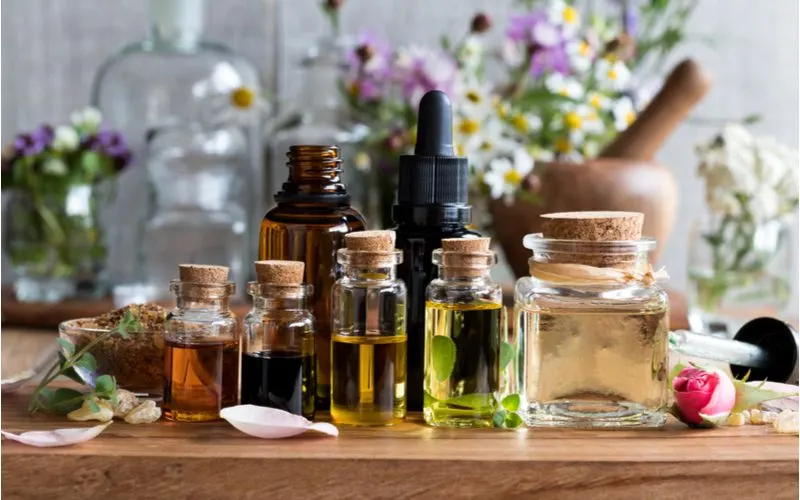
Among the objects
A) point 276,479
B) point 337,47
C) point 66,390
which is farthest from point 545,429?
point 337,47

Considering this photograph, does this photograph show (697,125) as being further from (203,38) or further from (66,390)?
(66,390)

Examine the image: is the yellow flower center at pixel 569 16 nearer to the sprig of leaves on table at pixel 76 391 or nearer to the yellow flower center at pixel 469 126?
the yellow flower center at pixel 469 126

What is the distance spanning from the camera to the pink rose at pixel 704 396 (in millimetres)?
717

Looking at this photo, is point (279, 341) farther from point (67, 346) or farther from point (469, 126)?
point (469, 126)

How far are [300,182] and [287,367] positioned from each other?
13cm

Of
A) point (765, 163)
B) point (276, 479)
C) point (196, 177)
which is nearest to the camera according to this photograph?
point (276, 479)

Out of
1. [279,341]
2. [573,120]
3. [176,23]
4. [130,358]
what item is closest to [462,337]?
[279,341]

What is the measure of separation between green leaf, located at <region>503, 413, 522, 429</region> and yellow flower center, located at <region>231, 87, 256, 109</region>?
103 centimetres

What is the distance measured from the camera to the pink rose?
2.35 feet

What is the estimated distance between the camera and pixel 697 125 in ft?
5.88

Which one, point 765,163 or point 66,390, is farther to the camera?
point 765,163

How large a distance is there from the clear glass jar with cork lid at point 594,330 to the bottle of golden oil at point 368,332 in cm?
8

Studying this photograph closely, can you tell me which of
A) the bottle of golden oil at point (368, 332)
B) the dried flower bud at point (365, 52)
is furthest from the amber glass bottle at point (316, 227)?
the dried flower bud at point (365, 52)

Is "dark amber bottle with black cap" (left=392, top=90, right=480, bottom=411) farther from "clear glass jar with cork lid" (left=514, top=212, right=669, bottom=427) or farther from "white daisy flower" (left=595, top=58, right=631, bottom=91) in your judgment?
"white daisy flower" (left=595, top=58, right=631, bottom=91)
